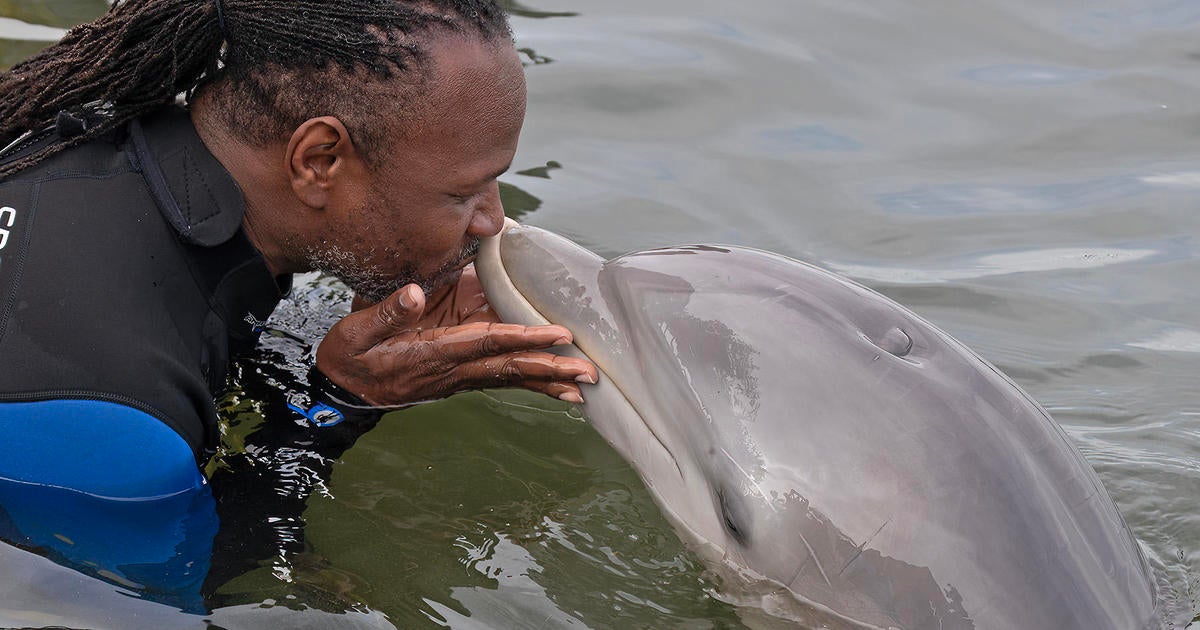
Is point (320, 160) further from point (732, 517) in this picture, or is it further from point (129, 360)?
point (732, 517)

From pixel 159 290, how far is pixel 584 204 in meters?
3.70

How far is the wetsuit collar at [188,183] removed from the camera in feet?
14.5

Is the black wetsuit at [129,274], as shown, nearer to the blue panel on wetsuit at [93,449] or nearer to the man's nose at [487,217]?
the blue panel on wetsuit at [93,449]

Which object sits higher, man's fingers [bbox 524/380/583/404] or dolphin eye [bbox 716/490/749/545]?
man's fingers [bbox 524/380/583/404]

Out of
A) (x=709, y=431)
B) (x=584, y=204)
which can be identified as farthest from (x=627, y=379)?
(x=584, y=204)

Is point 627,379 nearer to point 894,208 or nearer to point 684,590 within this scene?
point 684,590

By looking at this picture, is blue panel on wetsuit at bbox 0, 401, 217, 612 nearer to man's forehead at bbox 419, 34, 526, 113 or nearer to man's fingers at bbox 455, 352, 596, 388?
man's fingers at bbox 455, 352, 596, 388

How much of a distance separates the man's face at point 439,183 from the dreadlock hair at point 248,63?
0.29 ft

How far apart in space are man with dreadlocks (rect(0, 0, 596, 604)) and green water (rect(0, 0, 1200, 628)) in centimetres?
60

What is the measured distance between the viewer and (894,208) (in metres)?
7.90

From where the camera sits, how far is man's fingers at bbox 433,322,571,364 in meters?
4.29

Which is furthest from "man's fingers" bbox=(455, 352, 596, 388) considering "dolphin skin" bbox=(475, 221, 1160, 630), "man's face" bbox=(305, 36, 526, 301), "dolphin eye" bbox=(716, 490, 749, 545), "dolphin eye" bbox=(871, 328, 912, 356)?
"dolphin eye" bbox=(871, 328, 912, 356)

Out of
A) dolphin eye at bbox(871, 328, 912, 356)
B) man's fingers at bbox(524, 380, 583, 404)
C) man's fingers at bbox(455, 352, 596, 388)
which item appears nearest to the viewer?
dolphin eye at bbox(871, 328, 912, 356)

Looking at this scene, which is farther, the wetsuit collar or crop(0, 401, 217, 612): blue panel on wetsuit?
the wetsuit collar
